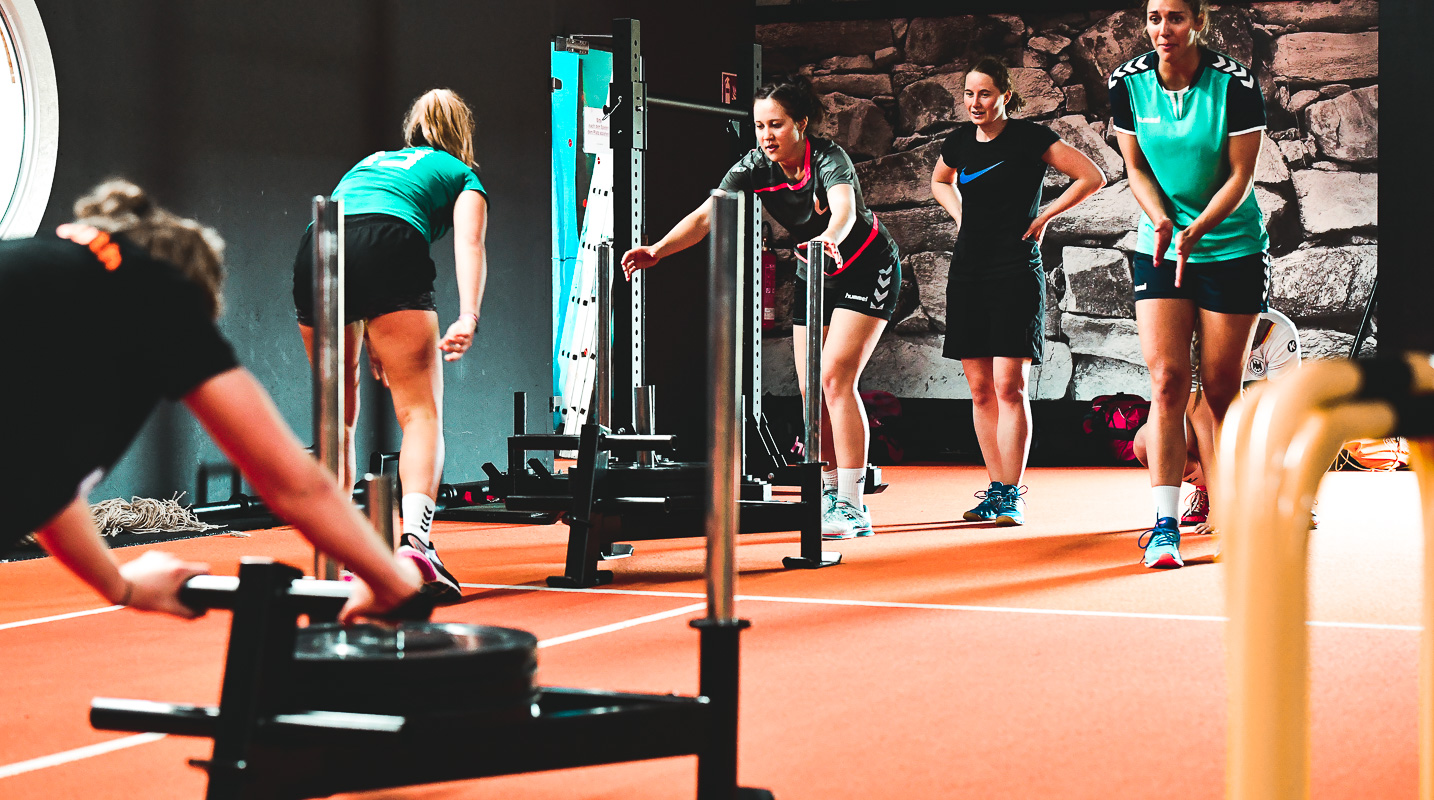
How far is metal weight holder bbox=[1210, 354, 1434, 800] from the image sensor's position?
67 centimetres

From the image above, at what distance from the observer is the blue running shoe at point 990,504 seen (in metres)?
4.84

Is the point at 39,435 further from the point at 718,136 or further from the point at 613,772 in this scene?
the point at 718,136

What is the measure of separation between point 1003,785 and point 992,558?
2.24 metres

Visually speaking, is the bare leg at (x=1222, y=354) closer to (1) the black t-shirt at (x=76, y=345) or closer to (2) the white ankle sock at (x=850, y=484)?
(2) the white ankle sock at (x=850, y=484)

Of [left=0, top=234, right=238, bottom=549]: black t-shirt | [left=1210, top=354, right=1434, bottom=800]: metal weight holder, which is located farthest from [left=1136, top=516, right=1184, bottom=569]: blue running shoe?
[left=1210, top=354, right=1434, bottom=800]: metal weight holder

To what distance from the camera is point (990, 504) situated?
16.0 feet

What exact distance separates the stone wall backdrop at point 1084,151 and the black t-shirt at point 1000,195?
371 cm

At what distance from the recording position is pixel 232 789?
3.89 ft

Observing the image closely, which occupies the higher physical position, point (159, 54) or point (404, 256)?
point (159, 54)

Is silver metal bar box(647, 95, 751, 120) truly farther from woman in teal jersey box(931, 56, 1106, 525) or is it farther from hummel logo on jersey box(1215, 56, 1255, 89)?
hummel logo on jersey box(1215, 56, 1255, 89)

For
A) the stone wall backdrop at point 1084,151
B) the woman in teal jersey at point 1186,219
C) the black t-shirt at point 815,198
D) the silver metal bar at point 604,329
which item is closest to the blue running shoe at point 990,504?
the black t-shirt at point 815,198

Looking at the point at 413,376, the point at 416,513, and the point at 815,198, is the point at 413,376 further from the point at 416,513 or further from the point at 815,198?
the point at 815,198

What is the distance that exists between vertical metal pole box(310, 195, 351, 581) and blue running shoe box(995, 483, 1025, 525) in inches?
132

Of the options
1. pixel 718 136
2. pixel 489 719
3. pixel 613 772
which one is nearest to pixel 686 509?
pixel 613 772
